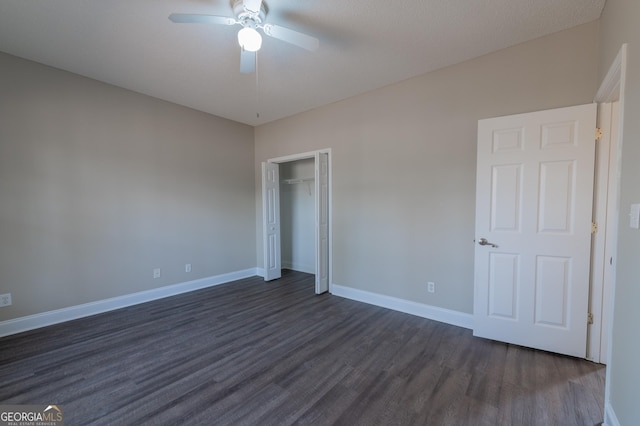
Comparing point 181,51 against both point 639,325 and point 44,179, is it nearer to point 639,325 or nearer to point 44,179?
point 44,179

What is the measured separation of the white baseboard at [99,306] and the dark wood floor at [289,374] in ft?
0.39

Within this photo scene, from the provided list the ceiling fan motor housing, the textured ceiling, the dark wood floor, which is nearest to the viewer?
the dark wood floor

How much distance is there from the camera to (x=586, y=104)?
7.11ft

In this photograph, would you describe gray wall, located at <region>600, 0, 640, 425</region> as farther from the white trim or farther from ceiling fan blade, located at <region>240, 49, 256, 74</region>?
the white trim

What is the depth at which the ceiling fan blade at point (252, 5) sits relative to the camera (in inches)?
69.0

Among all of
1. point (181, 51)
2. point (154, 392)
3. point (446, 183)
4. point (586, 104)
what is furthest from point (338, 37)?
A: point (154, 392)

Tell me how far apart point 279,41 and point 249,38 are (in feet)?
2.09

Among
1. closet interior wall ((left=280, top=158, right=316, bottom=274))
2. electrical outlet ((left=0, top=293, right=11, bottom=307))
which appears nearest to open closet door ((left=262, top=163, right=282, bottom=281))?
closet interior wall ((left=280, top=158, right=316, bottom=274))

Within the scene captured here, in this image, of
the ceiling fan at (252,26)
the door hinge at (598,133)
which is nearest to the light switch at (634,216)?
the door hinge at (598,133)

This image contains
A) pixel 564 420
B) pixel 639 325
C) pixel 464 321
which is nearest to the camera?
pixel 639 325

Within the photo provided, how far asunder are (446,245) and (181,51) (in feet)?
11.3

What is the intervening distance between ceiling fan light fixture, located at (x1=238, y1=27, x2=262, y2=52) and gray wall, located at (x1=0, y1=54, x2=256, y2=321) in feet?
8.28

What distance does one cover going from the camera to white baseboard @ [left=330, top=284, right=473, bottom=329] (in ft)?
9.36

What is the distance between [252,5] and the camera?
70.1 inches
